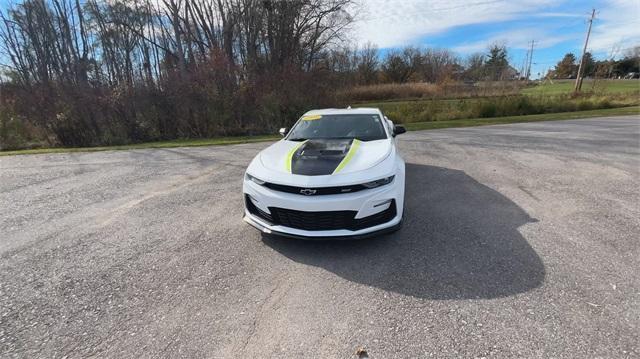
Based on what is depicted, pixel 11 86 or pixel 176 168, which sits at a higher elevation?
pixel 11 86

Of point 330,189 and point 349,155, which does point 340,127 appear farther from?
point 330,189

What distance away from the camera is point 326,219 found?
2883 millimetres

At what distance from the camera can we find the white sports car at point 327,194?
2861 mm

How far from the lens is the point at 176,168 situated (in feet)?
23.6

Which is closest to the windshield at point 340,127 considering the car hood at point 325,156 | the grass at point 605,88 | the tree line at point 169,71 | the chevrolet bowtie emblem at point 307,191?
the car hood at point 325,156

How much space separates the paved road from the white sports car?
31cm

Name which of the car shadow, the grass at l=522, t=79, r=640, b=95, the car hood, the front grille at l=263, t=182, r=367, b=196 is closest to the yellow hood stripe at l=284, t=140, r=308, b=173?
the car hood

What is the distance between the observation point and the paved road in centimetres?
200

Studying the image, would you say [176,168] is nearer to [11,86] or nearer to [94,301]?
[94,301]

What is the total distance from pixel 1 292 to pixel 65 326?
1007 mm

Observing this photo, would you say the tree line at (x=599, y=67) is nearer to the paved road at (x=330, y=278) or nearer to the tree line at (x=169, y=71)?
the tree line at (x=169, y=71)

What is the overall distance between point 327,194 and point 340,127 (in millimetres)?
2048

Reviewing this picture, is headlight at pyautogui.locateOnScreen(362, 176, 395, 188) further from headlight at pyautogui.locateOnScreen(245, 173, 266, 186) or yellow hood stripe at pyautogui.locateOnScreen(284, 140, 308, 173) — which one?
headlight at pyautogui.locateOnScreen(245, 173, 266, 186)

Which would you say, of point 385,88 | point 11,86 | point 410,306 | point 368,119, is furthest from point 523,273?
point 385,88
